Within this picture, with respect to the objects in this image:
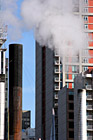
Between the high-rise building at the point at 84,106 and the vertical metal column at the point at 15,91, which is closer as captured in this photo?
the high-rise building at the point at 84,106

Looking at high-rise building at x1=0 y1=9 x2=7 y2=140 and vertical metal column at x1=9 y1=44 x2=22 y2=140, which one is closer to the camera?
high-rise building at x1=0 y1=9 x2=7 y2=140

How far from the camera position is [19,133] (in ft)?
542

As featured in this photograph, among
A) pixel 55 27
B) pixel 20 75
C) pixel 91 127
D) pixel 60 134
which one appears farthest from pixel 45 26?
pixel 91 127

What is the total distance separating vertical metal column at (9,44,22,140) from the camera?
166462 mm

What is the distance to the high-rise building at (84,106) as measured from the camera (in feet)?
454

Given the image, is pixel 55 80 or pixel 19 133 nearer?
pixel 19 133

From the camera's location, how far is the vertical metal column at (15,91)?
166462 millimetres

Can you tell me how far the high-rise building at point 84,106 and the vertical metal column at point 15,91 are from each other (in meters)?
24.4

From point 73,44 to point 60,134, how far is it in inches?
960

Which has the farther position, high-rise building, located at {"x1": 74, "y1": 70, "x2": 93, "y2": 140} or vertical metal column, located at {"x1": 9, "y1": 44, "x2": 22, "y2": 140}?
vertical metal column, located at {"x1": 9, "y1": 44, "x2": 22, "y2": 140}

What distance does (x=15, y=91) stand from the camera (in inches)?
6658

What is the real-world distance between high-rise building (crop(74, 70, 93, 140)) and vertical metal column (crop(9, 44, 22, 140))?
24.4 m

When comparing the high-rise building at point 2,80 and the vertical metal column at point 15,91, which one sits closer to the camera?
the high-rise building at point 2,80

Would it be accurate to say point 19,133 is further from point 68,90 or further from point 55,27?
point 55,27
